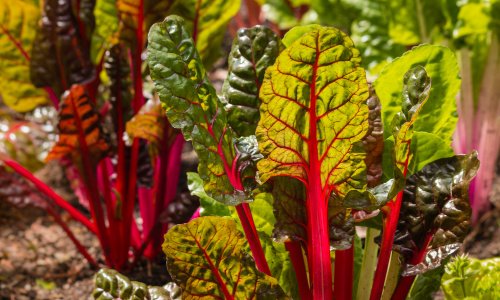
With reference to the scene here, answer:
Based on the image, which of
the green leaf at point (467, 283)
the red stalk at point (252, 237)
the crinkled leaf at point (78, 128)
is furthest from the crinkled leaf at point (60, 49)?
the green leaf at point (467, 283)

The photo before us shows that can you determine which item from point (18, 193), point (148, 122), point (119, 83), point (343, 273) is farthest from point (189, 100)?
point (18, 193)

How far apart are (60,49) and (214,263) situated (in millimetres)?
726

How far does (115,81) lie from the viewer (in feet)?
5.10

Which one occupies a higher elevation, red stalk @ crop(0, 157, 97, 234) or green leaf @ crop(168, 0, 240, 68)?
green leaf @ crop(168, 0, 240, 68)

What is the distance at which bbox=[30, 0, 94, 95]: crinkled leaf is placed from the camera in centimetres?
155

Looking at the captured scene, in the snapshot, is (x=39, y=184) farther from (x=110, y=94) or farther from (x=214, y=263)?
(x=214, y=263)

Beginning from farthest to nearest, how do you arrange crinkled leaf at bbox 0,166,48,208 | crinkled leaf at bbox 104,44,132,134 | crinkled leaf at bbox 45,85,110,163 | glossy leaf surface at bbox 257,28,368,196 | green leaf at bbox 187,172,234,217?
crinkled leaf at bbox 0,166,48,208 → crinkled leaf at bbox 104,44,132,134 → crinkled leaf at bbox 45,85,110,163 → green leaf at bbox 187,172,234,217 → glossy leaf surface at bbox 257,28,368,196

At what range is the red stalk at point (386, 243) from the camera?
3.54 ft

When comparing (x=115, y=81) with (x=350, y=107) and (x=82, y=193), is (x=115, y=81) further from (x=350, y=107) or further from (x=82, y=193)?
(x=350, y=107)

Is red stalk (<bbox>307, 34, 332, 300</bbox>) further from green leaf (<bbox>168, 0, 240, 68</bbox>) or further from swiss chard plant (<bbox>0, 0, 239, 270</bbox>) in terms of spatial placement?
green leaf (<bbox>168, 0, 240, 68</bbox>)

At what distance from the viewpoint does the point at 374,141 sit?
1104 mm

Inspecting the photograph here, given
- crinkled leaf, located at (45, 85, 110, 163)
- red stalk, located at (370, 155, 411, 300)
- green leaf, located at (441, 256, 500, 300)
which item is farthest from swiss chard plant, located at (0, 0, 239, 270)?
green leaf, located at (441, 256, 500, 300)

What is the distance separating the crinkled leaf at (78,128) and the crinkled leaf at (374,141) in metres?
0.58

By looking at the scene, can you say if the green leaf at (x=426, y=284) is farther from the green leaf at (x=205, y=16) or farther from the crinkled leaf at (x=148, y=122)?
the green leaf at (x=205, y=16)
